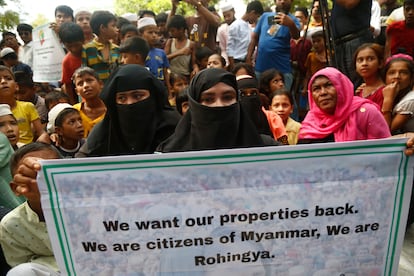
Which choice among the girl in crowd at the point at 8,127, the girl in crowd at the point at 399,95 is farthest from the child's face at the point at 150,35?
the girl in crowd at the point at 399,95

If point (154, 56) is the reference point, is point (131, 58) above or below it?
above

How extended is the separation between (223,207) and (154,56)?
4.16 m

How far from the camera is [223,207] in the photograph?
159 centimetres

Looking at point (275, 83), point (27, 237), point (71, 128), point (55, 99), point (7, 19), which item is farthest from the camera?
point (7, 19)

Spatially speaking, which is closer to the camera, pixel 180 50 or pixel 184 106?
pixel 184 106

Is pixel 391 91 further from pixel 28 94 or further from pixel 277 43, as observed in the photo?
pixel 28 94

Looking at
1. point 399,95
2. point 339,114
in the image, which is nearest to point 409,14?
point 399,95

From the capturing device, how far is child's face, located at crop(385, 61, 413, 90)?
3781 mm

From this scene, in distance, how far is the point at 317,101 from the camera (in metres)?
3.24

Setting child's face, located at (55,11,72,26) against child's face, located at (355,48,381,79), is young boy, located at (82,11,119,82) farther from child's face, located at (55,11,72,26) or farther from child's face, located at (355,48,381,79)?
child's face, located at (355,48,381,79)

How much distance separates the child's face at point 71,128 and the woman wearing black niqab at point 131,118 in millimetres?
898

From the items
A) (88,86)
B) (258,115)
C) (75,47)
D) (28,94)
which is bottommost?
(28,94)

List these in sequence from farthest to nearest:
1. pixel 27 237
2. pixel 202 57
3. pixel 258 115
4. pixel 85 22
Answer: pixel 202 57 < pixel 85 22 < pixel 258 115 < pixel 27 237

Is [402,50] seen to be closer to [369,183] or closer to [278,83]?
[278,83]
